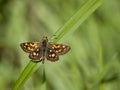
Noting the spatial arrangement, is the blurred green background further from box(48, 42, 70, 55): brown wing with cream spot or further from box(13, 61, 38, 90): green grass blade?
box(13, 61, 38, 90): green grass blade

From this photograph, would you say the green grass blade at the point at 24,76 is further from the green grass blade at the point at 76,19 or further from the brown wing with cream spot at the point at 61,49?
the brown wing with cream spot at the point at 61,49

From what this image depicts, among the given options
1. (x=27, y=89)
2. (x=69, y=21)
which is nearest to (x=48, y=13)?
(x=27, y=89)

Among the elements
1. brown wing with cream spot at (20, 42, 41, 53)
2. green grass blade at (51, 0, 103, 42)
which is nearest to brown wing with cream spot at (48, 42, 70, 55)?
brown wing with cream spot at (20, 42, 41, 53)

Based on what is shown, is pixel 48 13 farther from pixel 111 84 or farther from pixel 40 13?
pixel 111 84

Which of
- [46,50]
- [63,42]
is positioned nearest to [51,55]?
[46,50]

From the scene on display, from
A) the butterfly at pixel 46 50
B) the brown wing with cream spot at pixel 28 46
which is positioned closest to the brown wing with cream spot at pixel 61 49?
the butterfly at pixel 46 50
